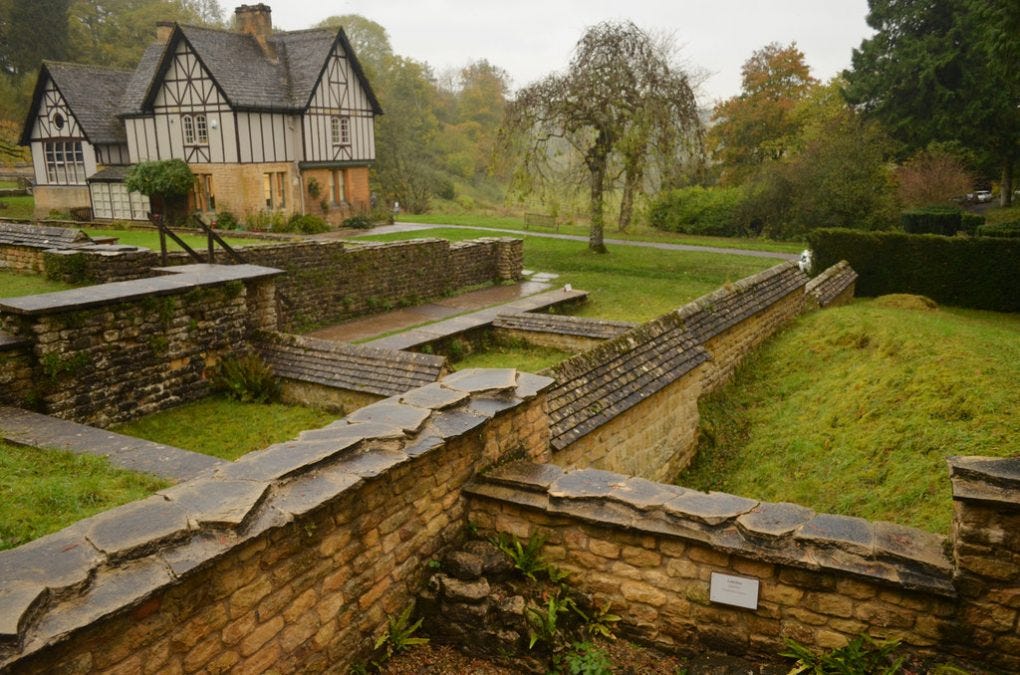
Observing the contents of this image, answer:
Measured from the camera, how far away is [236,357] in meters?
10.6

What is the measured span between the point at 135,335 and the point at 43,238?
670cm

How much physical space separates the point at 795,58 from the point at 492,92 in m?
31.5

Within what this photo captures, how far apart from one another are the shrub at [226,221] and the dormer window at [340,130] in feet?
20.3

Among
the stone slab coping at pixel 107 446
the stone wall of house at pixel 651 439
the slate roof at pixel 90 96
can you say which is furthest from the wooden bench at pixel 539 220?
the stone slab coping at pixel 107 446

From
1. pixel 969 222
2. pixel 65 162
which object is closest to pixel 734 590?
pixel 969 222

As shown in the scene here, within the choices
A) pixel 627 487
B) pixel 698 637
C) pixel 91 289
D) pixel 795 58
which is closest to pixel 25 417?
pixel 91 289

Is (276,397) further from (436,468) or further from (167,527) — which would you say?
(167,527)

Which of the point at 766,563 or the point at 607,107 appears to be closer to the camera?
the point at 766,563

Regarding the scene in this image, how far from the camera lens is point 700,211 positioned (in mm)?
34844

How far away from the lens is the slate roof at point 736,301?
35.7 feet

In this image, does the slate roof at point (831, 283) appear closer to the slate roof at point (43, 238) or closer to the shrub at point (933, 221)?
the shrub at point (933, 221)

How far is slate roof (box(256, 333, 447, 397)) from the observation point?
31.6ft

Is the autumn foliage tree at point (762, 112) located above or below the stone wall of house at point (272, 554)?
above

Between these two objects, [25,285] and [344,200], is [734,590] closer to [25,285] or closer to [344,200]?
[25,285]
